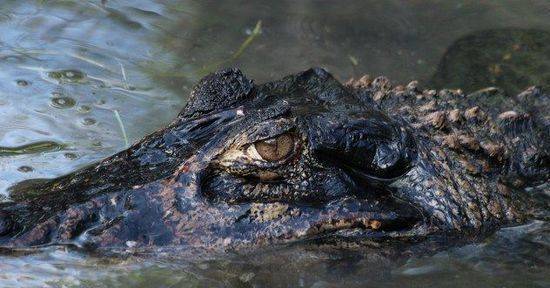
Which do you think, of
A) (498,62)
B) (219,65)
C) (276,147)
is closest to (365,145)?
(276,147)

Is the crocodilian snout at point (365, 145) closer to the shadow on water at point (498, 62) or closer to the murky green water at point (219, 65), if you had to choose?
the murky green water at point (219, 65)

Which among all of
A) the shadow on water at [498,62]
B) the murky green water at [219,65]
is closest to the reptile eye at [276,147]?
the murky green water at [219,65]

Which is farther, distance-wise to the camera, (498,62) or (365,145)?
(498,62)

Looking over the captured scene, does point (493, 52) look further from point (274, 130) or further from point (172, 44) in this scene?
point (274, 130)

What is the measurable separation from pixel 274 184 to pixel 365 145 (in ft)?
1.54

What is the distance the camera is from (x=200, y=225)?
3.35m

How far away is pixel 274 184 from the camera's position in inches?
137

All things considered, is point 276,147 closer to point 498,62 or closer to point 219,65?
point 219,65

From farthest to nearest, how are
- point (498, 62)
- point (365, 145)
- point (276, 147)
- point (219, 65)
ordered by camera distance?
point (498, 62), point (219, 65), point (365, 145), point (276, 147)

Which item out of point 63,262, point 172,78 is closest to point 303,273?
point 63,262

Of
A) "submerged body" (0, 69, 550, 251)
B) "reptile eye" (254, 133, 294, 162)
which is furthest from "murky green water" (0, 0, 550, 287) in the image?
"reptile eye" (254, 133, 294, 162)

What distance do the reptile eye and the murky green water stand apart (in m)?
0.41

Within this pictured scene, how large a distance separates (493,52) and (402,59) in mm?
731

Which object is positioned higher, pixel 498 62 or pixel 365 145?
pixel 498 62
